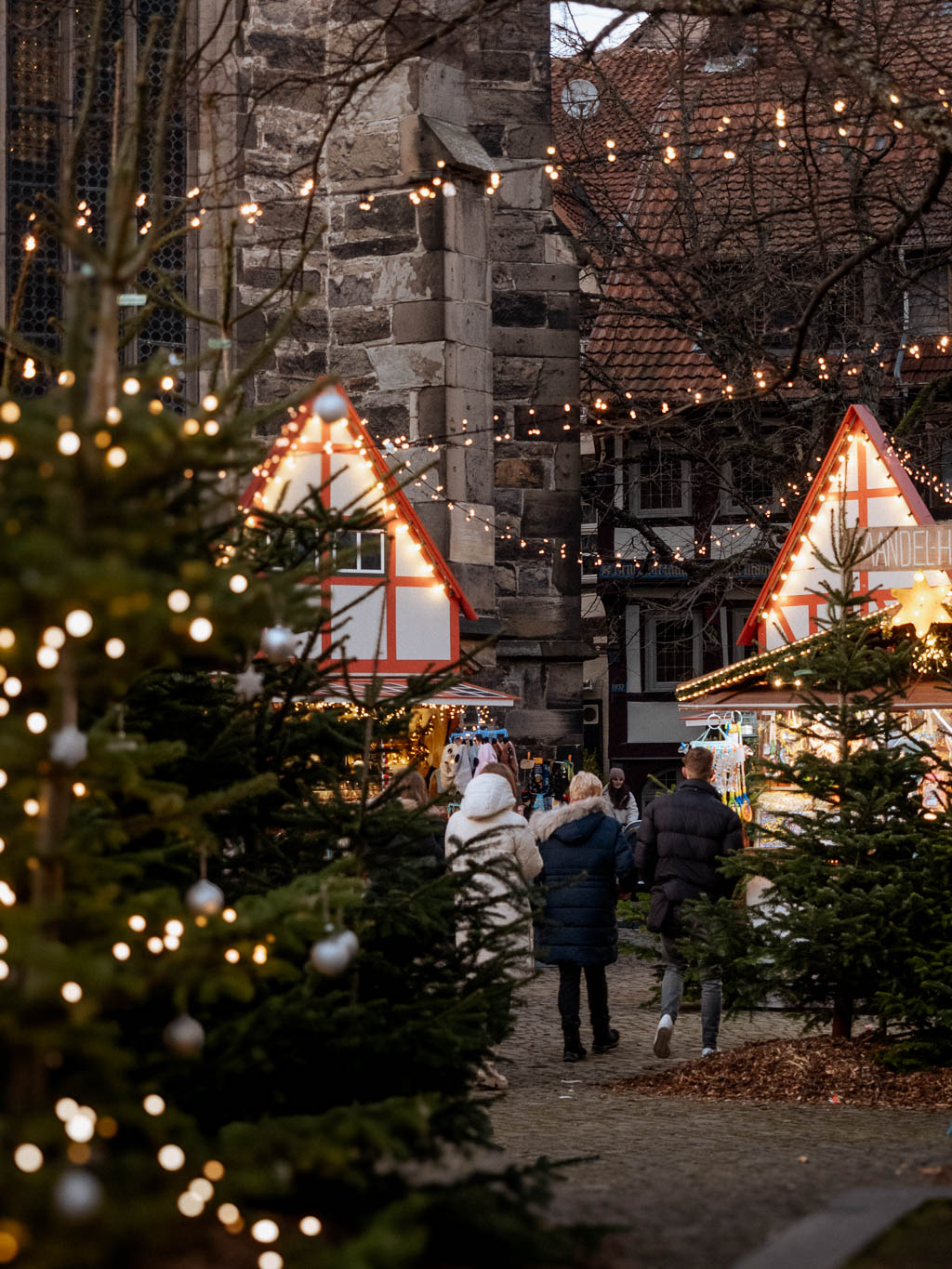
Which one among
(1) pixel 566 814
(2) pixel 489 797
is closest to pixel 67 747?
(2) pixel 489 797

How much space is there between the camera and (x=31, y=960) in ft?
9.75

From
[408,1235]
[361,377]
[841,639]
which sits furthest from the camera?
[361,377]

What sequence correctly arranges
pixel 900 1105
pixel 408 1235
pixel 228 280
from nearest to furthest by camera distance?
1. pixel 408 1235
2. pixel 228 280
3. pixel 900 1105

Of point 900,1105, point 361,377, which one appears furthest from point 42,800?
point 361,377

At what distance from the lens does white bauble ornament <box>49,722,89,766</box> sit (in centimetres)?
327

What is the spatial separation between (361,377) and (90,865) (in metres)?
12.7

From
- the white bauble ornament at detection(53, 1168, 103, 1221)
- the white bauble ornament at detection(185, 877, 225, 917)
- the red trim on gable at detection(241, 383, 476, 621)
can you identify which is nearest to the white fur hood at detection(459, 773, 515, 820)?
the red trim on gable at detection(241, 383, 476, 621)

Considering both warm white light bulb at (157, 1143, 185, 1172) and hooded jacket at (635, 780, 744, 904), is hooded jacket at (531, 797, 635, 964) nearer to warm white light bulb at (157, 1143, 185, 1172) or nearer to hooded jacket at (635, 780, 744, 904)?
hooded jacket at (635, 780, 744, 904)

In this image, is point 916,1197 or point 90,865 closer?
point 90,865

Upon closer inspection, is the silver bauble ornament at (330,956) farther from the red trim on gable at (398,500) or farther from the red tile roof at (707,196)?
the red tile roof at (707,196)

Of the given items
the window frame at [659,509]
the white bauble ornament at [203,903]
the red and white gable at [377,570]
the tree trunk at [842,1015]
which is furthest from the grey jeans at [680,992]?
the window frame at [659,509]

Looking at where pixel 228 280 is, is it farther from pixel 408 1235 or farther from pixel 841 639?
pixel 841 639

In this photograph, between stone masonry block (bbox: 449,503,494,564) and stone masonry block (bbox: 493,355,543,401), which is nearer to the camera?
stone masonry block (bbox: 449,503,494,564)

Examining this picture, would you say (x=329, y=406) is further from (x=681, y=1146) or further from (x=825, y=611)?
(x=825, y=611)
